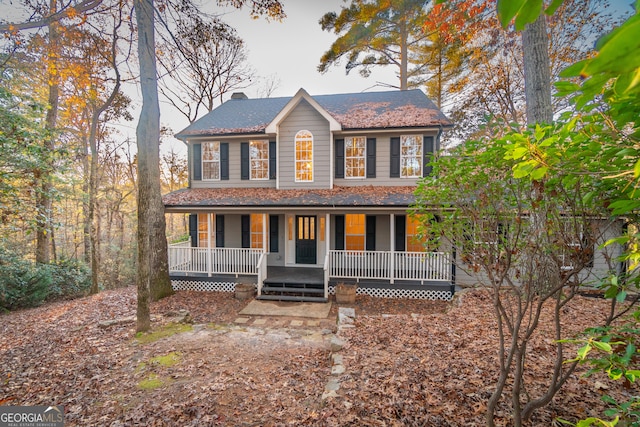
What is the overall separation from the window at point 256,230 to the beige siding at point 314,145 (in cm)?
162

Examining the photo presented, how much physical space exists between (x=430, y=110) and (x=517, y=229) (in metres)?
9.36

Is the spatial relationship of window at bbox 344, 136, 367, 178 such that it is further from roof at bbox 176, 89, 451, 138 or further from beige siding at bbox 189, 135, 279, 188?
beige siding at bbox 189, 135, 279, 188

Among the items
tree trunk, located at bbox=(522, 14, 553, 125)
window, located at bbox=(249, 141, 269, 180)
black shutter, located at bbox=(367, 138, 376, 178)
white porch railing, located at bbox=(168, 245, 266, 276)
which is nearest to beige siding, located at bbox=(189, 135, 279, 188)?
window, located at bbox=(249, 141, 269, 180)

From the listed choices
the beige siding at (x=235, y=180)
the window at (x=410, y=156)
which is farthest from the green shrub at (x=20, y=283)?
the window at (x=410, y=156)

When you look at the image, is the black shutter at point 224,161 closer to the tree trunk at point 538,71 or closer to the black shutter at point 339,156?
the black shutter at point 339,156

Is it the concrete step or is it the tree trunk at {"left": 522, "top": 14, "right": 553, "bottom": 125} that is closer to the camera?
the tree trunk at {"left": 522, "top": 14, "right": 553, "bottom": 125}

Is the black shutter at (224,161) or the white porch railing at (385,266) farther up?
the black shutter at (224,161)

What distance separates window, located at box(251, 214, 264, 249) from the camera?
11.2m

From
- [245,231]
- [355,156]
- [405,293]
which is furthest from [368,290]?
[245,231]

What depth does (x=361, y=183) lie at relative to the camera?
10.7m

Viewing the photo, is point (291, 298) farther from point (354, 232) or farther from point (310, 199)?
point (354, 232)

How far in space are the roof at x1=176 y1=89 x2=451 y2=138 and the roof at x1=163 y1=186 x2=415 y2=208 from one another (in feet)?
7.66

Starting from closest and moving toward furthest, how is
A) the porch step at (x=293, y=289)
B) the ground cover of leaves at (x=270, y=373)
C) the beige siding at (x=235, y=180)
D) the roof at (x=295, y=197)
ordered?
the ground cover of leaves at (x=270, y=373) < the porch step at (x=293, y=289) < the roof at (x=295, y=197) < the beige siding at (x=235, y=180)

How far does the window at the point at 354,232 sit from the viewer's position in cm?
1054
